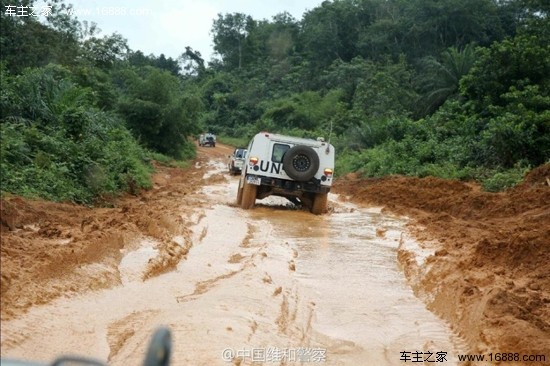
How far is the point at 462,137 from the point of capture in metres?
23.9

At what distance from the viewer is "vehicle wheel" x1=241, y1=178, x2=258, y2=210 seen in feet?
49.9

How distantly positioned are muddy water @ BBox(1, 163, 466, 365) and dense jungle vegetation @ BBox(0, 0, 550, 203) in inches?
170

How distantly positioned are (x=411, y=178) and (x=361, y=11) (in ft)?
134

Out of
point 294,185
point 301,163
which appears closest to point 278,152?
point 301,163

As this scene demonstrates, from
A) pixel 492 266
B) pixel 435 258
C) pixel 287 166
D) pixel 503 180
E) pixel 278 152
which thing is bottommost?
pixel 435 258

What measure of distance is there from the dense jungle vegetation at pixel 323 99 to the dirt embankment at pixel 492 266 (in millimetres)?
2738

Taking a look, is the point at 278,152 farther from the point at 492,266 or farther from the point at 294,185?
the point at 492,266

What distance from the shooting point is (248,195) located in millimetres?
15250

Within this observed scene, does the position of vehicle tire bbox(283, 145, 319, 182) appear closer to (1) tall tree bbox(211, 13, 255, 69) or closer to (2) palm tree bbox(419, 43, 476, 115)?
(2) palm tree bbox(419, 43, 476, 115)

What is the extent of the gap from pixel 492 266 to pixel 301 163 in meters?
7.29

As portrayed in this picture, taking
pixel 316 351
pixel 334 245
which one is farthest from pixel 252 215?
pixel 316 351

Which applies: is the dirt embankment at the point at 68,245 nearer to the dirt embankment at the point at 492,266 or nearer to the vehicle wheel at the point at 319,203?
the dirt embankment at the point at 492,266

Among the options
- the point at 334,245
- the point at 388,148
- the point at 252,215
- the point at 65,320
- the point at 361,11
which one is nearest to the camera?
the point at 65,320

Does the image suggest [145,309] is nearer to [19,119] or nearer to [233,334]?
[233,334]
